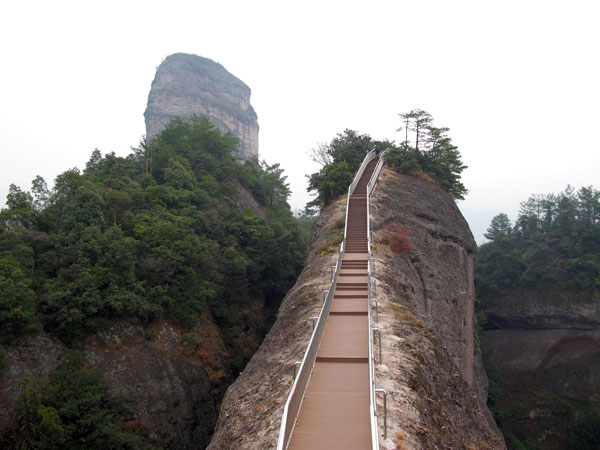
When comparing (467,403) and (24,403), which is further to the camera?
(24,403)

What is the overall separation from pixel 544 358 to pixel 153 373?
3232 centimetres

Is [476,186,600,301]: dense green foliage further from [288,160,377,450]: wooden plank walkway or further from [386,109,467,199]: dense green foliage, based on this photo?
[288,160,377,450]: wooden plank walkway

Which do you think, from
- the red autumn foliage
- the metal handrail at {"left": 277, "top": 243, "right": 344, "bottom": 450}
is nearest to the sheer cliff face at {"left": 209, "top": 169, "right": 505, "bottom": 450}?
the red autumn foliage

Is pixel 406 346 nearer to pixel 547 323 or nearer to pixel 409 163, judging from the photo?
pixel 409 163

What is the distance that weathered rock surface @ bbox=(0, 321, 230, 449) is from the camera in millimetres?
16031

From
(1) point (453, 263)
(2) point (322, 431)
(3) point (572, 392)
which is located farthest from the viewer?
(3) point (572, 392)

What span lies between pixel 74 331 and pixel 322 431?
15.7m

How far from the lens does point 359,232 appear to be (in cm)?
1706

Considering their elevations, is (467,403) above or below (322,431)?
below

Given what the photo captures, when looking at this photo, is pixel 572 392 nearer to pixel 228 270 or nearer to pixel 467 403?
pixel 228 270

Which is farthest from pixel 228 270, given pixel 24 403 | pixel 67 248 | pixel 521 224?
pixel 521 224

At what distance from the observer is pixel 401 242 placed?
16.3m

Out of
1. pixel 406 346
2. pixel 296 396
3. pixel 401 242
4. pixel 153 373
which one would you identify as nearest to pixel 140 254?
pixel 153 373

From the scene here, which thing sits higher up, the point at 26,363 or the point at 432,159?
the point at 432,159
